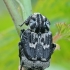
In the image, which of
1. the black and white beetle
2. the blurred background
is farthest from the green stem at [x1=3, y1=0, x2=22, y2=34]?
the blurred background

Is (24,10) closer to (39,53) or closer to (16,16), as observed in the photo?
(16,16)

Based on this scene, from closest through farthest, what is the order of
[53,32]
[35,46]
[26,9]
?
[35,46] → [26,9] → [53,32]

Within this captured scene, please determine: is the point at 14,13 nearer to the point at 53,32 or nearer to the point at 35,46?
the point at 35,46

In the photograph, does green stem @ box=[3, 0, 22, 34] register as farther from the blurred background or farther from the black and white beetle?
the blurred background

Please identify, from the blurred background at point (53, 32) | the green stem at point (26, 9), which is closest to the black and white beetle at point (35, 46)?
the green stem at point (26, 9)

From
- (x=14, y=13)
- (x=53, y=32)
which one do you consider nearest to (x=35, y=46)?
(x=14, y=13)

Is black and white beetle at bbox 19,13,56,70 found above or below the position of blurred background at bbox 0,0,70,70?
below
